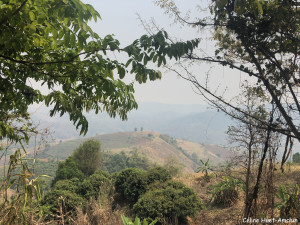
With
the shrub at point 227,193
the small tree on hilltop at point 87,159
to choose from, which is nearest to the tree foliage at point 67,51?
the shrub at point 227,193

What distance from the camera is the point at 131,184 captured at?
9.69 meters

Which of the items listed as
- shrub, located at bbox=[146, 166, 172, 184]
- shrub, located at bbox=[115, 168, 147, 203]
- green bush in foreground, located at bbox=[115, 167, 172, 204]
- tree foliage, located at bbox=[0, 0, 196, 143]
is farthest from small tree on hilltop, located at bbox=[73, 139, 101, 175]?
tree foliage, located at bbox=[0, 0, 196, 143]

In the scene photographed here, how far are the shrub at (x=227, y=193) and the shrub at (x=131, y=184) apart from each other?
9.22 ft

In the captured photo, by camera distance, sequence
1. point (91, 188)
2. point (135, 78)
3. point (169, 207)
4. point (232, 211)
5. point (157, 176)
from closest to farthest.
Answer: point (135, 78) < point (169, 207) < point (232, 211) < point (157, 176) < point (91, 188)

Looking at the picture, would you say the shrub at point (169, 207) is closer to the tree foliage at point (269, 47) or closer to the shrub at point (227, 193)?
the shrub at point (227, 193)

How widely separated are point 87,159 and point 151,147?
13065 centimetres

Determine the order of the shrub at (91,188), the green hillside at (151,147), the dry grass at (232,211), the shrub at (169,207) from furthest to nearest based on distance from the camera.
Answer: the green hillside at (151,147)
the shrub at (91,188)
the shrub at (169,207)
the dry grass at (232,211)

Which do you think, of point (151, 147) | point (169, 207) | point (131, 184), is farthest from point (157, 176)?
point (151, 147)

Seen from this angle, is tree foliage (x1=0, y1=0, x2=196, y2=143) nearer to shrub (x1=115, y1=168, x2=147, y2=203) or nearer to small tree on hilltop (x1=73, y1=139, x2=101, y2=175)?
shrub (x1=115, y1=168, x2=147, y2=203)

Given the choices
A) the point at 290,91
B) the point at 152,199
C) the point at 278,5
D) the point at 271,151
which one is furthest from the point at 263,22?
the point at 152,199

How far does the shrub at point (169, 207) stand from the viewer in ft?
21.2

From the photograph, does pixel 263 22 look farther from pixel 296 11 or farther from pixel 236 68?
pixel 236 68

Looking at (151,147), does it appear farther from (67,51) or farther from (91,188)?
(67,51)

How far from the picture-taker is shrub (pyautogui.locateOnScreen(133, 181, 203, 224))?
646 centimetres
